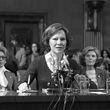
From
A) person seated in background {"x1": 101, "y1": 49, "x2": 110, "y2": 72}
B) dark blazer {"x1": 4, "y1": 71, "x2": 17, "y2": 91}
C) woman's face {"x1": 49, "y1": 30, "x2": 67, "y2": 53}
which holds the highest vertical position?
woman's face {"x1": 49, "y1": 30, "x2": 67, "y2": 53}

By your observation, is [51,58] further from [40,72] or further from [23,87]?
[23,87]

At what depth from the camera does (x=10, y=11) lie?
982 centimetres

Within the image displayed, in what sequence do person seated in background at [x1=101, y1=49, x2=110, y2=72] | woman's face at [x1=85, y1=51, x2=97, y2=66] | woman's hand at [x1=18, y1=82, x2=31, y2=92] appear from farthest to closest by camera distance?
person seated in background at [x1=101, y1=49, x2=110, y2=72] < woman's face at [x1=85, y1=51, x2=97, y2=66] < woman's hand at [x1=18, y1=82, x2=31, y2=92]

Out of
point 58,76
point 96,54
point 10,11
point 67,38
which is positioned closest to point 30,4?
point 10,11

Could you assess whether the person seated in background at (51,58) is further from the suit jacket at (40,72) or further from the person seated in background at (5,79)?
the person seated in background at (5,79)

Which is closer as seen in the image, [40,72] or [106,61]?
[40,72]

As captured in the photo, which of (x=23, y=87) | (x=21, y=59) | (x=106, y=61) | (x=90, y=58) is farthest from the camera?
(x=21, y=59)

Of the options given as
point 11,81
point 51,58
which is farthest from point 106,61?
point 51,58

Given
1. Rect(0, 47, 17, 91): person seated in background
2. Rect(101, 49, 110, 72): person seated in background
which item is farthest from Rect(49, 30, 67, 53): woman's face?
Rect(101, 49, 110, 72): person seated in background

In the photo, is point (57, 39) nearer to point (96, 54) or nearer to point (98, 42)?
point (96, 54)

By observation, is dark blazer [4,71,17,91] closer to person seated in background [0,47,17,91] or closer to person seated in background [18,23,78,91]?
person seated in background [0,47,17,91]

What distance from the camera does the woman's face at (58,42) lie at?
3.32 meters

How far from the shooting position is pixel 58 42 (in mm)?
3309

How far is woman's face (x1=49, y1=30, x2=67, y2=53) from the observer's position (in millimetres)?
3321
